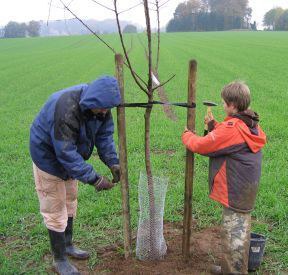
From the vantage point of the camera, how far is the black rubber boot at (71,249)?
14.6 feet

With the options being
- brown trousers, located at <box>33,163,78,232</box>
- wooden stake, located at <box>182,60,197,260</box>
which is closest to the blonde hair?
wooden stake, located at <box>182,60,197,260</box>

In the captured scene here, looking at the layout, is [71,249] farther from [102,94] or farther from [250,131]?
[250,131]

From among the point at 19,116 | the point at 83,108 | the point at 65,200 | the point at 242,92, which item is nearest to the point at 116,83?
the point at 83,108

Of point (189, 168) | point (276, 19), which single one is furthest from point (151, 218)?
point (276, 19)

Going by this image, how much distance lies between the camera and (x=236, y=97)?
3451mm

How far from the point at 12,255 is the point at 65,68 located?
23497mm

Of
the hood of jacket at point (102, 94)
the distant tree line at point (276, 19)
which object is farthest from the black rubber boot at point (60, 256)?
the distant tree line at point (276, 19)

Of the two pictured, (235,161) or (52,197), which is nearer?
(235,161)

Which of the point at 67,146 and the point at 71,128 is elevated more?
the point at 71,128

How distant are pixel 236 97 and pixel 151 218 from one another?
1.43 m

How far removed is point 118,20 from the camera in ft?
11.4

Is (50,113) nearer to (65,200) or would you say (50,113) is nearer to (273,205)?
(65,200)

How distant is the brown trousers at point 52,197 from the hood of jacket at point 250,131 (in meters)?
1.61

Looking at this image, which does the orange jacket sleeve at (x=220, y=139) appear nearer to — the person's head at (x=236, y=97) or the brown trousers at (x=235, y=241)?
the person's head at (x=236, y=97)
